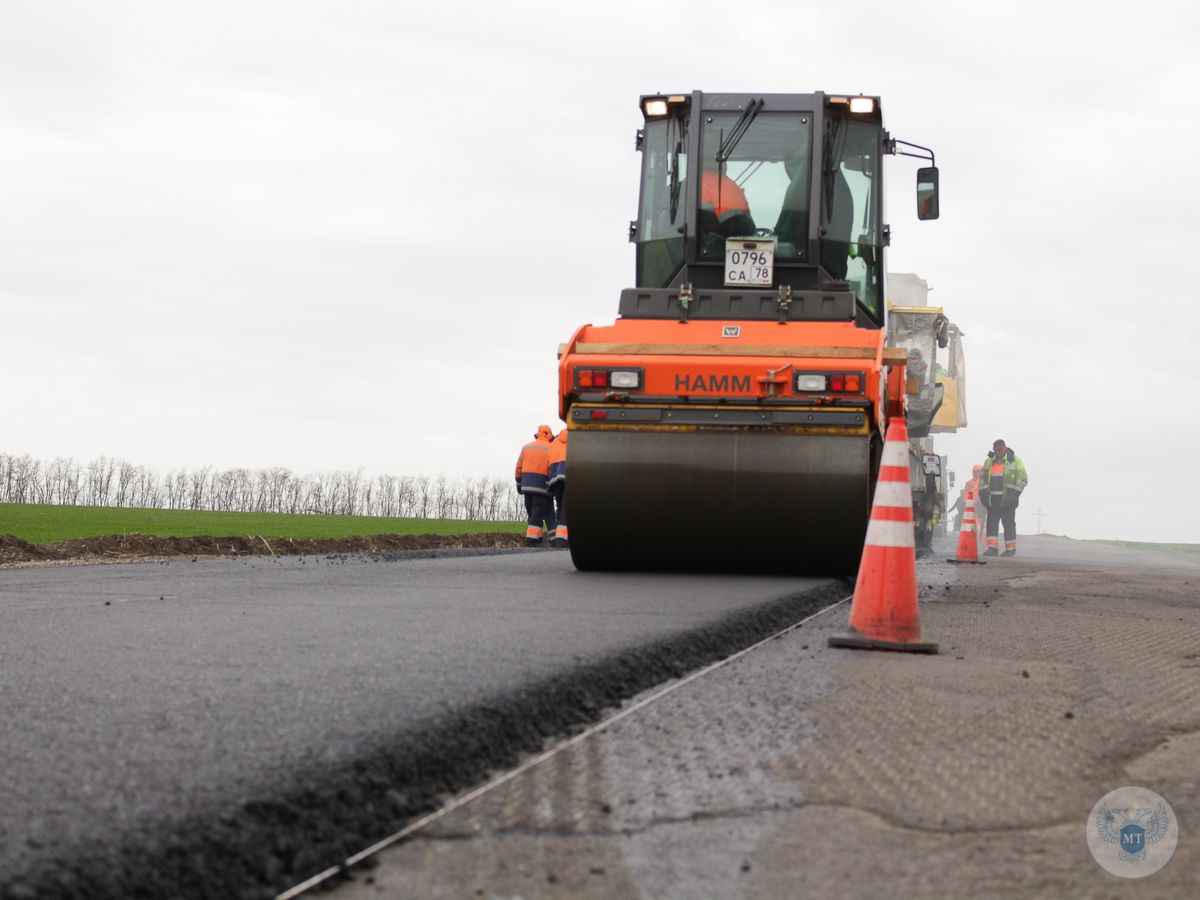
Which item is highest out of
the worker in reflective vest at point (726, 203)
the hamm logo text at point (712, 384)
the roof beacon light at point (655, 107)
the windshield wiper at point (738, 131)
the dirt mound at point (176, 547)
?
the roof beacon light at point (655, 107)

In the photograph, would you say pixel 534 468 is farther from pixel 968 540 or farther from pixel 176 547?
pixel 968 540

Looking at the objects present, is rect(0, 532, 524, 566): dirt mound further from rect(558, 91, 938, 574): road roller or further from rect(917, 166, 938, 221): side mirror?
rect(917, 166, 938, 221): side mirror

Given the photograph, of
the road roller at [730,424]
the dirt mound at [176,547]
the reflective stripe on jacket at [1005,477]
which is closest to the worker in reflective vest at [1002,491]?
the reflective stripe on jacket at [1005,477]

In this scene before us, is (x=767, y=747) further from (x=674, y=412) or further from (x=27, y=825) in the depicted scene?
(x=674, y=412)

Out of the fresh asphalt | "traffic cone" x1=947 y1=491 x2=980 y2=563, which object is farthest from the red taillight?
"traffic cone" x1=947 y1=491 x2=980 y2=563

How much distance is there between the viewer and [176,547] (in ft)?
50.3

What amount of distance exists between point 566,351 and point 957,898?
22.3 feet

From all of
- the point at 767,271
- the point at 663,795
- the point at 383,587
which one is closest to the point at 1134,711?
the point at 663,795

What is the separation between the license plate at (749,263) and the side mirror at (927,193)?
116cm

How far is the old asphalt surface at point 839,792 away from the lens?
2.16m

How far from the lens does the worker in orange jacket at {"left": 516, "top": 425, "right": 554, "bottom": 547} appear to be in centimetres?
1593

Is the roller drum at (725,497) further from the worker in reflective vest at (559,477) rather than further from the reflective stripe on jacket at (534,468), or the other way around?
the reflective stripe on jacket at (534,468)

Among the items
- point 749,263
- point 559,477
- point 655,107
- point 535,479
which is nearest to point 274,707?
point 749,263

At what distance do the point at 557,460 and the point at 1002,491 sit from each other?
10115mm
